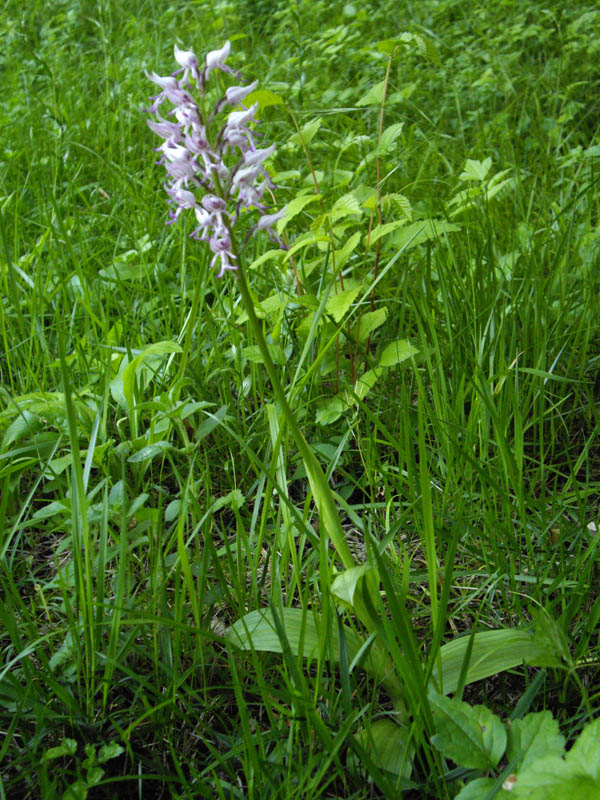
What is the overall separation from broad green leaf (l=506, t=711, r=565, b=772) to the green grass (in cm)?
8

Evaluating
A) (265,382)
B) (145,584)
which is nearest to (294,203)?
(265,382)

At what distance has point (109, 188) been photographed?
3.19 m

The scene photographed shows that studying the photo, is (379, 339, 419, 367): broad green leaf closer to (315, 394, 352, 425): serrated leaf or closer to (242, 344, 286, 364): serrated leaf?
(315, 394, 352, 425): serrated leaf

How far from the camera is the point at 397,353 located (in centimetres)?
178

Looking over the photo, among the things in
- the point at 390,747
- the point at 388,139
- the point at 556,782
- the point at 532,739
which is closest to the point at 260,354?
the point at 388,139

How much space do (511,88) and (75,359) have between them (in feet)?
8.80

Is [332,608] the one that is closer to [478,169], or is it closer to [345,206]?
[345,206]

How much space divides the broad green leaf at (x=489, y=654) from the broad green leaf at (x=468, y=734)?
0.46 ft

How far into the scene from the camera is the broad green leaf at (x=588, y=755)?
799mm

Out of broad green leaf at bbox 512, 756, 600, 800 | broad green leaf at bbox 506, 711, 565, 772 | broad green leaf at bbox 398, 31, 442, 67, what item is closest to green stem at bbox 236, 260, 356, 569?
broad green leaf at bbox 506, 711, 565, 772

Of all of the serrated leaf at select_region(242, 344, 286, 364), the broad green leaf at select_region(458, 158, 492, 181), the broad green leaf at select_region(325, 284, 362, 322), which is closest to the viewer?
the broad green leaf at select_region(325, 284, 362, 322)

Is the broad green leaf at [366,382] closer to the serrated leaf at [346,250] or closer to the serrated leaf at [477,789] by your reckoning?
the serrated leaf at [346,250]

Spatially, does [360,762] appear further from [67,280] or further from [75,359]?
[67,280]

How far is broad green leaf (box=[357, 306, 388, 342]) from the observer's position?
6.11ft
